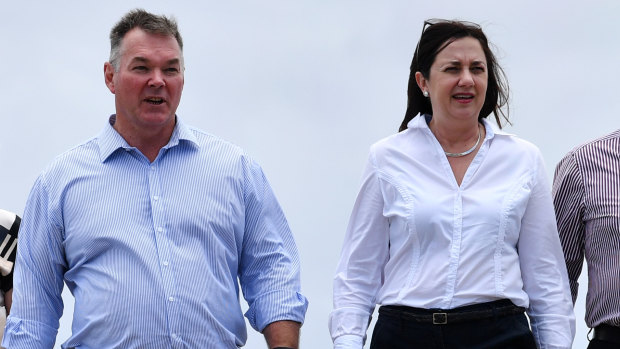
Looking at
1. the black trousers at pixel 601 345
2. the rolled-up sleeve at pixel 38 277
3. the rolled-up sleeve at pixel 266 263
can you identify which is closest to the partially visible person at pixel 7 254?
the rolled-up sleeve at pixel 38 277

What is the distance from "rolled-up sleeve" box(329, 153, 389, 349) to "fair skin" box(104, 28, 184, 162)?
1.04 m

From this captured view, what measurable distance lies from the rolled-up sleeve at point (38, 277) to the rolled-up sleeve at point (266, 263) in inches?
36.3

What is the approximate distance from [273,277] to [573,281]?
1.59 meters

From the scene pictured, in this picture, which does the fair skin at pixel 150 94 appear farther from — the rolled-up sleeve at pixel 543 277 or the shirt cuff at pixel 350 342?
the rolled-up sleeve at pixel 543 277

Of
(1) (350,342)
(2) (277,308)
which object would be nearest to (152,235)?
(2) (277,308)

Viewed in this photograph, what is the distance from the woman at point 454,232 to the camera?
5.28 meters

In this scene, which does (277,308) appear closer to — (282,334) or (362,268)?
(282,334)

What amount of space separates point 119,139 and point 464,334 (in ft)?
6.39

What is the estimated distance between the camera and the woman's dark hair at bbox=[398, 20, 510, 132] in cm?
570

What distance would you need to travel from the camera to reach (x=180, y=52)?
5.88m

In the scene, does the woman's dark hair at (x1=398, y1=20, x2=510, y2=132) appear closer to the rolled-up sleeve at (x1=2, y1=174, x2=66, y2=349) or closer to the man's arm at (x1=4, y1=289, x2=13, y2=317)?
the rolled-up sleeve at (x1=2, y1=174, x2=66, y2=349)

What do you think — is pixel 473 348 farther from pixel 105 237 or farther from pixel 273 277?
pixel 105 237

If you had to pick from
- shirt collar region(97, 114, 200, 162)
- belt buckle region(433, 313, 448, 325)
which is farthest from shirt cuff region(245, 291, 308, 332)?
shirt collar region(97, 114, 200, 162)

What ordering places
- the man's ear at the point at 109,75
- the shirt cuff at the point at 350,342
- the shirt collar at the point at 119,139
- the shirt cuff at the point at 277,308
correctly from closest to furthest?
the shirt cuff at the point at 350,342 < the shirt cuff at the point at 277,308 < the shirt collar at the point at 119,139 < the man's ear at the point at 109,75
